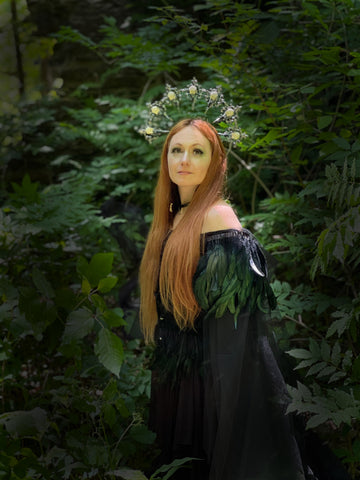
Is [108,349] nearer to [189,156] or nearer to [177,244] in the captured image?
[177,244]

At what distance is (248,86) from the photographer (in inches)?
72.3

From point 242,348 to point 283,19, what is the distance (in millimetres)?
1467

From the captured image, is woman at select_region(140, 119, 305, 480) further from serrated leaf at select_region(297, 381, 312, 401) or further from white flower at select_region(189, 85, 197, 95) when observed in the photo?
white flower at select_region(189, 85, 197, 95)

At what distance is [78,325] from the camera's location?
4.22 feet

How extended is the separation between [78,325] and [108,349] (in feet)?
0.40

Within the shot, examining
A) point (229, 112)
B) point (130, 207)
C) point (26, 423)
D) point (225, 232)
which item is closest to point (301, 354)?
point (225, 232)

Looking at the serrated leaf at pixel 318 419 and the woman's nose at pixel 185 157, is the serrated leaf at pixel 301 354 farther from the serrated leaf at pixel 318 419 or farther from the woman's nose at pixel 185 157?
the woman's nose at pixel 185 157

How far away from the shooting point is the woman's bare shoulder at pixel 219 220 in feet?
4.22

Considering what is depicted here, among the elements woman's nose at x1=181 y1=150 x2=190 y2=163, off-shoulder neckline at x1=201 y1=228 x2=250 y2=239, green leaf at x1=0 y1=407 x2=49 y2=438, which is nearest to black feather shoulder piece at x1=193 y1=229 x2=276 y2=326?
off-shoulder neckline at x1=201 y1=228 x2=250 y2=239

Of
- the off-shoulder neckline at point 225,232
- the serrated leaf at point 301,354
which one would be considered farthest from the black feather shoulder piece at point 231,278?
the serrated leaf at point 301,354

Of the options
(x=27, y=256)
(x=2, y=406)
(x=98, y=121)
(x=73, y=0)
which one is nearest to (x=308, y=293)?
(x=27, y=256)

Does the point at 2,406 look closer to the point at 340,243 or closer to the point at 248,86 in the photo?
the point at 340,243

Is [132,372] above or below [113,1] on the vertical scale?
below

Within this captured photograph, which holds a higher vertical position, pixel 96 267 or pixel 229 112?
pixel 229 112
